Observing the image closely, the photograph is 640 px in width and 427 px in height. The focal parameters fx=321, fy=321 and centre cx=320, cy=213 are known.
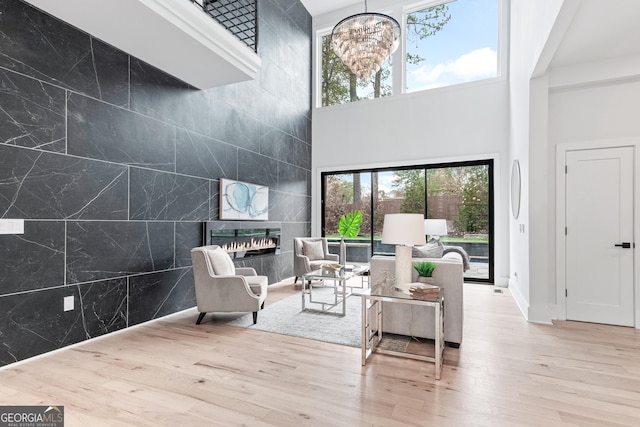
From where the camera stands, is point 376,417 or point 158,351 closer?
point 376,417

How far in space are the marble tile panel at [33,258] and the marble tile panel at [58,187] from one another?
0.45 ft

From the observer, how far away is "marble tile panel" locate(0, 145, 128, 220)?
2.59 m

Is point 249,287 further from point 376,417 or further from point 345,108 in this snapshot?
point 345,108

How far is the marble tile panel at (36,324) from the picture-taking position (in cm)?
256

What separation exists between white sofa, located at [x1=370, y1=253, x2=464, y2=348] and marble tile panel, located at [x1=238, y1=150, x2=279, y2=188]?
Answer: 298 centimetres

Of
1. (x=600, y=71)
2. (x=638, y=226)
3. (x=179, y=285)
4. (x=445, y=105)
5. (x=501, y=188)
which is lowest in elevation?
(x=179, y=285)

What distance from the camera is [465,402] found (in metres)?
2.08

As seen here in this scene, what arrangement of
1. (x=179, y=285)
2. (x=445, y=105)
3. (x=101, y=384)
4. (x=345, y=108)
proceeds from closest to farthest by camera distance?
(x=101, y=384)
(x=179, y=285)
(x=445, y=105)
(x=345, y=108)

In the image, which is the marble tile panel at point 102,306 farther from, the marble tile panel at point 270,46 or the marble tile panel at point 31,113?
the marble tile panel at point 270,46

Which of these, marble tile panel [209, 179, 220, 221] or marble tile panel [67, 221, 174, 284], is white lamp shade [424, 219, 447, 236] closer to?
Answer: marble tile panel [209, 179, 220, 221]

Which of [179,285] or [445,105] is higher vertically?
[445,105]

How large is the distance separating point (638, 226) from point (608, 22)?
218cm

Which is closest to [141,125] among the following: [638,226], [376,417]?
[376,417]

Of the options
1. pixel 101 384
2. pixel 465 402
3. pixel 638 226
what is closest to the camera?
pixel 465 402
